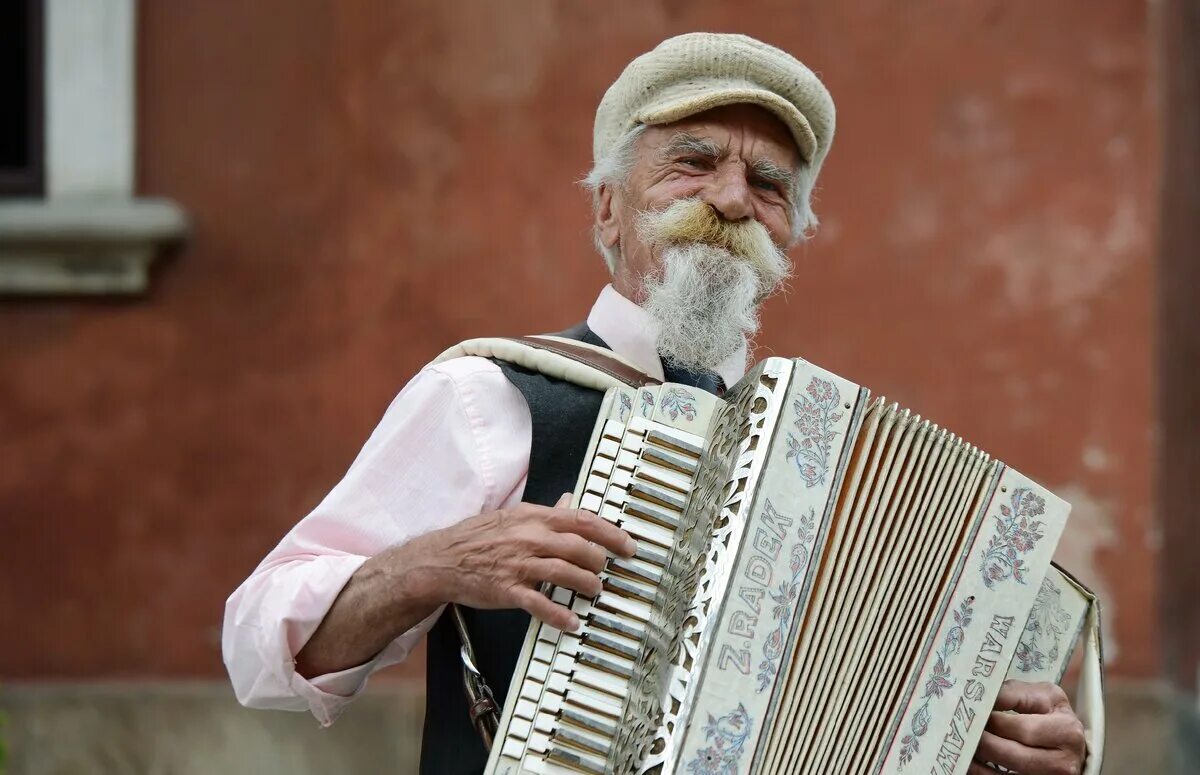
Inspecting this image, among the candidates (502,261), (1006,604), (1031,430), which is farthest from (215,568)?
(1006,604)

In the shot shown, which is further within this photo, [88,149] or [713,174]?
[88,149]

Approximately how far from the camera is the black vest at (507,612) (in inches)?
73.3

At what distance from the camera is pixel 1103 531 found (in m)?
4.42

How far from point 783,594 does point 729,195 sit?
25.0 inches

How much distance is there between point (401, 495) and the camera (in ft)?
6.33

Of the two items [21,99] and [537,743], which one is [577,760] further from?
[21,99]

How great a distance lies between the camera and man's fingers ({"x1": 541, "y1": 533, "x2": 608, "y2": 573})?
165 centimetres

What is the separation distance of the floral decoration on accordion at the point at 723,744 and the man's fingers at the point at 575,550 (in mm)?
196

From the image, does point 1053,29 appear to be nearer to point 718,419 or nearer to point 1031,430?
point 1031,430

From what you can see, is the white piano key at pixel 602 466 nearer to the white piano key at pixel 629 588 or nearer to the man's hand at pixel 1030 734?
the white piano key at pixel 629 588

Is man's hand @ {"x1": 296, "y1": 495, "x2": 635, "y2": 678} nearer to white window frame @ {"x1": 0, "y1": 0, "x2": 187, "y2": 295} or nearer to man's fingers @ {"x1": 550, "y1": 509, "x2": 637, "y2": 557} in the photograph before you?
man's fingers @ {"x1": 550, "y1": 509, "x2": 637, "y2": 557}

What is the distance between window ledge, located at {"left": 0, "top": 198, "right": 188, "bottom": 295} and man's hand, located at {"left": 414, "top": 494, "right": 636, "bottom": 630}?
9.47ft

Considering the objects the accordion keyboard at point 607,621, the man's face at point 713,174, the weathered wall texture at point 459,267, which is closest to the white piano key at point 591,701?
the accordion keyboard at point 607,621

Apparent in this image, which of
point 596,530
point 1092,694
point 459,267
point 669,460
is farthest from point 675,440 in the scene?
point 459,267
